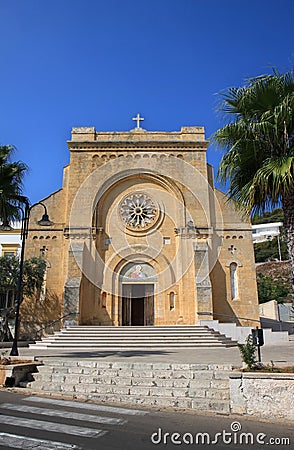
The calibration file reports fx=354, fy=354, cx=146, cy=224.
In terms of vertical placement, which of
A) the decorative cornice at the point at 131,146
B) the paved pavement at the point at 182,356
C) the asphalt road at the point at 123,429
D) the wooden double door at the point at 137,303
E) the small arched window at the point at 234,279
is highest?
the decorative cornice at the point at 131,146

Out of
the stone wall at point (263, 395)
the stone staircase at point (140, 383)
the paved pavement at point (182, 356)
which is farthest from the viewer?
the paved pavement at point (182, 356)

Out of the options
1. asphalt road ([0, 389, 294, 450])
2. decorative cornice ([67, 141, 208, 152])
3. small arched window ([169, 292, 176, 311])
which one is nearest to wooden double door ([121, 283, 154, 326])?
small arched window ([169, 292, 176, 311])

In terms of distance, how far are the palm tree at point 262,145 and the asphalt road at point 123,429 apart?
356cm

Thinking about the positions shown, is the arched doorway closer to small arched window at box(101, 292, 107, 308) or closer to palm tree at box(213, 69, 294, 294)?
small arched window at box(101, 292, 107, 308)

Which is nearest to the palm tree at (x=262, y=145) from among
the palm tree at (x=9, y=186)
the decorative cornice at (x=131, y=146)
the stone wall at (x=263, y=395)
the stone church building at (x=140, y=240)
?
the stone wall at (x=263, y=395)

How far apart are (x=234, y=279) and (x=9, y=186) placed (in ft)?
47.2

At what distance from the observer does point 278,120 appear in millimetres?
8297

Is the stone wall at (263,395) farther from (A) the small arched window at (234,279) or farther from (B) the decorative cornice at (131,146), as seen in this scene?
(B) the decorative cornice at (131,146)

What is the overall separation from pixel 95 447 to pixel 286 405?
359 cm

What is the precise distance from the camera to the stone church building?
20.5 meters

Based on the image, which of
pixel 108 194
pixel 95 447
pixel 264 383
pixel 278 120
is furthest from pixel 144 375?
pixel 108 194

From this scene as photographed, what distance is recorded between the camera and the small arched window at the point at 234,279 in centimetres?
2100

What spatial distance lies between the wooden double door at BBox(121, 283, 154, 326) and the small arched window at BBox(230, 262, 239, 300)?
4786 millimetres

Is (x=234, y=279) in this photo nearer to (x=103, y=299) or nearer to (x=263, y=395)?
(x=103, y=299)
